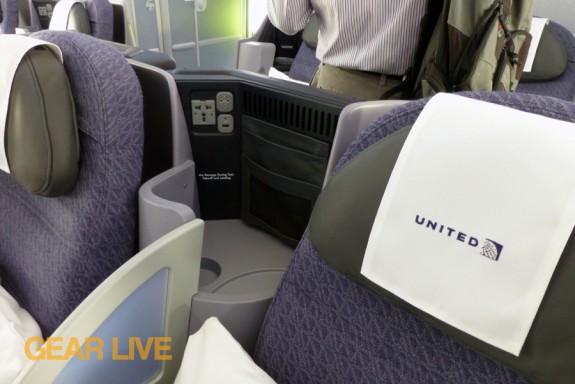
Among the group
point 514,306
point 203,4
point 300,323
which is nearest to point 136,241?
point 300,323

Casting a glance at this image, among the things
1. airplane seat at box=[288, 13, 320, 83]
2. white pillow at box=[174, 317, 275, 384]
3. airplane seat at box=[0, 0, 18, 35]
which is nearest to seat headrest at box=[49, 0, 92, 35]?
airplane seat at box=[0, 0, 18, 35]

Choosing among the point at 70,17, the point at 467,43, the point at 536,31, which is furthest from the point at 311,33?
the point at 467,43

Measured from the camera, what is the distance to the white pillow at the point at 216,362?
0.55 metres

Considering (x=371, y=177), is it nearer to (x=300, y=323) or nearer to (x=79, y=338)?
(x=300, y=323)

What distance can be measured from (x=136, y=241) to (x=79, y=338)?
0.99ft

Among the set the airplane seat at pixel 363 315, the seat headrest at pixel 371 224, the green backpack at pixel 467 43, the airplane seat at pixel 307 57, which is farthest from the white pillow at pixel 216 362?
the airplane seat at pixel 307 57

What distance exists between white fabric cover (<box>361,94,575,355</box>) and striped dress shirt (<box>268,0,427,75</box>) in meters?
0.71

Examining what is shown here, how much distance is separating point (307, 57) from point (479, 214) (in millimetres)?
2061

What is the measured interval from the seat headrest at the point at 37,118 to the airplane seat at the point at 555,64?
5.52ft

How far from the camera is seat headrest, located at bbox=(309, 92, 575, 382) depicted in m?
0.36

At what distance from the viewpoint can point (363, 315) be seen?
52cm

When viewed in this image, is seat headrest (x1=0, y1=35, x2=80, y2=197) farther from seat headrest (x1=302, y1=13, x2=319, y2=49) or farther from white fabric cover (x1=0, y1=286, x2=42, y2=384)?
seat headrest (x1=302, y1=13, x2=319, y2=49)

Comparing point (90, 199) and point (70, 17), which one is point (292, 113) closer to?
point (90, 199)

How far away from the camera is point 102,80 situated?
2.27ft
